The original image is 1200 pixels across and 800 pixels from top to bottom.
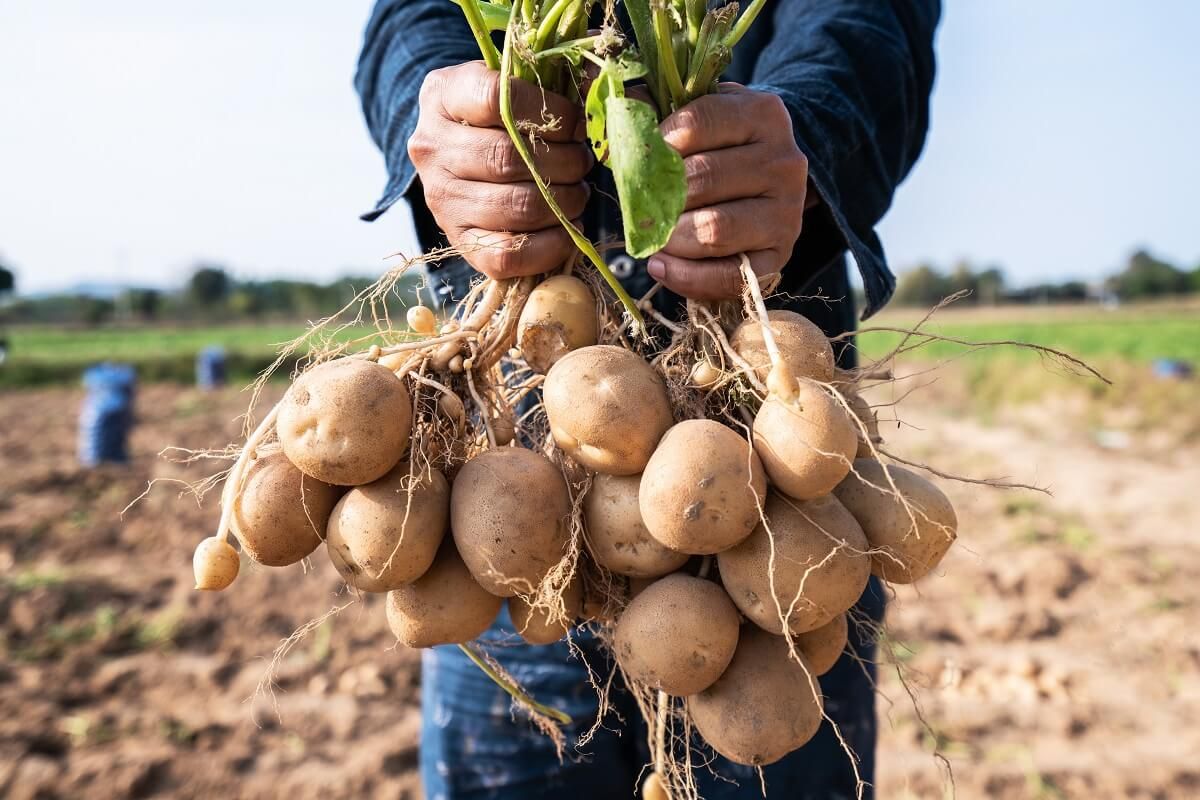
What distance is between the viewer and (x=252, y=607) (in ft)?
16.9

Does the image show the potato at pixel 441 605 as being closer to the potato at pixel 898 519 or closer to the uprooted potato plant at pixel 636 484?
the uprooted potato plant at pixel 636 484

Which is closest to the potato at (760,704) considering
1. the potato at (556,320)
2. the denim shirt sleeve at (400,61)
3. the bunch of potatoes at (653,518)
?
the bunch of potatoes at (653,518)

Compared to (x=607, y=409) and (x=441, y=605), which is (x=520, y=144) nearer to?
(x=607, y=409)

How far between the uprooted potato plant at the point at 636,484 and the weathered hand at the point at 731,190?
0.05 meters

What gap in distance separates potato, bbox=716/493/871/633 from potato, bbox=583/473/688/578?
106mm

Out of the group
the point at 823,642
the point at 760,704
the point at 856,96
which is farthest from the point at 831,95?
the point at 760,704

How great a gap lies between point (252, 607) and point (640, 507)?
4646mm

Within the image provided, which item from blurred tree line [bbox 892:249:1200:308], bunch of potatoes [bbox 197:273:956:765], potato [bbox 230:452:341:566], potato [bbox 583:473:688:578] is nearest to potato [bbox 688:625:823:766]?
bunch of potatoes [bbox 197:273:956:765]

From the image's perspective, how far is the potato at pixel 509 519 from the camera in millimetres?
1243

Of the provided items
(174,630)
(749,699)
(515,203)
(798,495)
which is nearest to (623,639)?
(749,699)

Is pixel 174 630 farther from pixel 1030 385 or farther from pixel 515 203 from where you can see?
pixel 1030 385

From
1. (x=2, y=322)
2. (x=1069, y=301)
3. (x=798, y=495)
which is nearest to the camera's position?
(x=798, y=495)

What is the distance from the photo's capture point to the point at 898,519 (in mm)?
1300

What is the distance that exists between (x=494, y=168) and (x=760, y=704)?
3.05 ft
